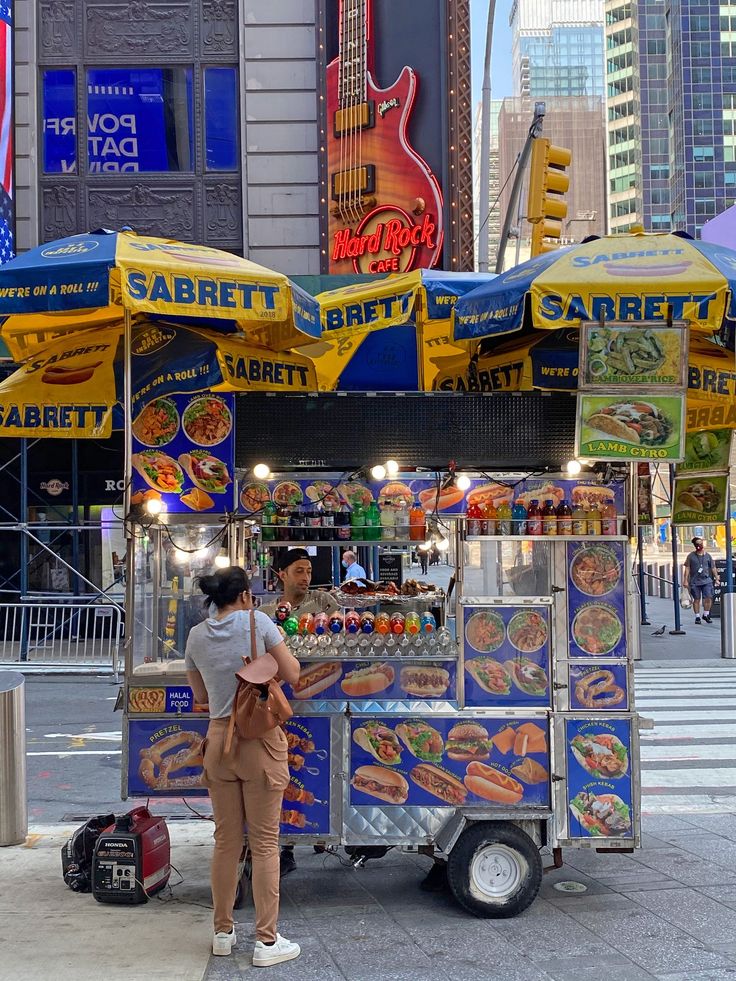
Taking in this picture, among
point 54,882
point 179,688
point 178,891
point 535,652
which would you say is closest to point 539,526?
point 535,652

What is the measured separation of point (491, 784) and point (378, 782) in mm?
622

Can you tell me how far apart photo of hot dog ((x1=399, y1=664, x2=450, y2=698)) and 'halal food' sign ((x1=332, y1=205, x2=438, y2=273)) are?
40.2 ft

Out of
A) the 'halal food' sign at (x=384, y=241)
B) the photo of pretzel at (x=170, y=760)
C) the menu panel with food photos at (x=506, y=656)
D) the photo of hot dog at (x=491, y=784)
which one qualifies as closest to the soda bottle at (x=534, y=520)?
the menu panel with food photos at (x=506, y=656)

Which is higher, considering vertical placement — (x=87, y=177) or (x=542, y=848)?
(x=87, y=177)

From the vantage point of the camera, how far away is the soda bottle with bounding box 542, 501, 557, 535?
6.30m

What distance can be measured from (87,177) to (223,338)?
472 inches

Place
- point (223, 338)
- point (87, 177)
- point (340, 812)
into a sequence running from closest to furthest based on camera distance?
point (340, 812), point (223, 338), point (87, 177)

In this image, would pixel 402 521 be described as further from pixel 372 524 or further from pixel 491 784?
pixel 491 784

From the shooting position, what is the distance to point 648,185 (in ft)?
438

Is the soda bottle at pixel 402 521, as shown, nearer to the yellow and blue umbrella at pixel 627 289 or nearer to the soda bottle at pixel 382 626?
A: the soda bottle at pixel 382 626

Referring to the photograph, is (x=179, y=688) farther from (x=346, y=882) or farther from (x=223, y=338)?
(x=223, y=338)

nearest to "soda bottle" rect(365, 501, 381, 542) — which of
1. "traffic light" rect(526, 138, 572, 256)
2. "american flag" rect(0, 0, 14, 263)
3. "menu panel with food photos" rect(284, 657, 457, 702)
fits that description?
"menu panel with food photos" rect(284, 657, 457, 702)

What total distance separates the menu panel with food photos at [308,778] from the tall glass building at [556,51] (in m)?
168

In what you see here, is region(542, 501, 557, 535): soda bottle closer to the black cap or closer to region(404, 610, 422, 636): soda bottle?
region(404, 610, 422, 636): soda bottle
